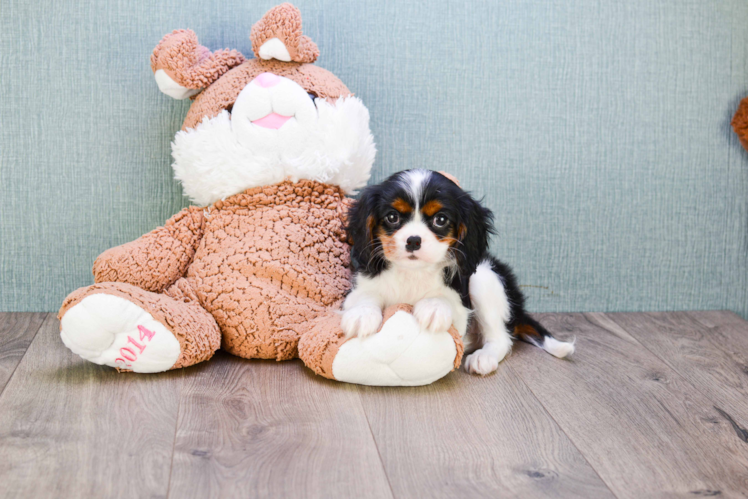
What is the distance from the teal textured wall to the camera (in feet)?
6.36

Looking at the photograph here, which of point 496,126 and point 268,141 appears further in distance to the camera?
point 496,126

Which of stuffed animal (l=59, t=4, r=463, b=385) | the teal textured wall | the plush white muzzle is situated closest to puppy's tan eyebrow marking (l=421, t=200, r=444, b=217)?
stuffed animal (l=59, t=4, r=463, b=385)

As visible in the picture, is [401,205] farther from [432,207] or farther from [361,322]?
[361,322]

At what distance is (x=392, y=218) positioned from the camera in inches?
59.4

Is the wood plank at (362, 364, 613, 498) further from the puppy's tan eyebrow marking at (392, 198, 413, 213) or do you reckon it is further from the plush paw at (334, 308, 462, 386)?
the puppy's tan eyebrow marking at (392, 198, 413, 213)

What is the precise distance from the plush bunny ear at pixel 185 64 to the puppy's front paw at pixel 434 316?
0.86m

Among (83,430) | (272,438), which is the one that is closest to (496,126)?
(272,438)

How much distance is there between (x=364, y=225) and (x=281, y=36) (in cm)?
56

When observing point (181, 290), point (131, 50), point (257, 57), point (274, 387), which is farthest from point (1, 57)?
point (274, 387)

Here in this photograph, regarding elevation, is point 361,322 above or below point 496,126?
below

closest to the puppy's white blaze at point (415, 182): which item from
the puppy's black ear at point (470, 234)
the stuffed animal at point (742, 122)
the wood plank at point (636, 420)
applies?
the puppy's black ear at point (470, 234)

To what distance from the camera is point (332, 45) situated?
200cm

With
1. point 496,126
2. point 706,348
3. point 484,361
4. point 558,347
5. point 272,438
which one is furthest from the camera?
point 496,126

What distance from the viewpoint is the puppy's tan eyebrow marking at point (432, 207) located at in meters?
1.48
